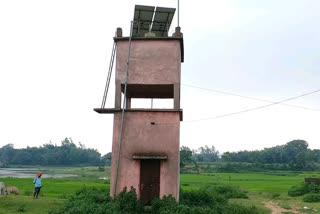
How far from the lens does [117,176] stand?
41.0ft

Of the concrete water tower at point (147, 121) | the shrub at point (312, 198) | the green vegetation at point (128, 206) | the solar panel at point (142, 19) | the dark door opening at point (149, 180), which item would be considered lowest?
the shrub at point (312, 198)

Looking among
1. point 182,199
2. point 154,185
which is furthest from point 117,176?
point 182,199

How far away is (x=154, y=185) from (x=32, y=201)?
20.3 feet

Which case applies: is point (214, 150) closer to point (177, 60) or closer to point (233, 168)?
point (233, 168)

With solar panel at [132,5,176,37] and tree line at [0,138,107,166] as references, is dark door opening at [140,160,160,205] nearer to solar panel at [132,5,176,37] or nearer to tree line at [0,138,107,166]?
solar panel at [132,5,176,37]

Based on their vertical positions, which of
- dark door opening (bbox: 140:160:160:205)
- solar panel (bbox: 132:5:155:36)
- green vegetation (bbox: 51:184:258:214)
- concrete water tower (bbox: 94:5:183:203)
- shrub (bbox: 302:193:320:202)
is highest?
solar panel (bbox: 132:5:155:36)

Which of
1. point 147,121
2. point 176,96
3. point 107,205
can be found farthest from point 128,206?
point 176,96

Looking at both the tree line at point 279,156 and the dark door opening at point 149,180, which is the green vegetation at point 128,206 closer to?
the dark door opening at point 149,180

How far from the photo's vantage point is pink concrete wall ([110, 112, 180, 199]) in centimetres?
1242

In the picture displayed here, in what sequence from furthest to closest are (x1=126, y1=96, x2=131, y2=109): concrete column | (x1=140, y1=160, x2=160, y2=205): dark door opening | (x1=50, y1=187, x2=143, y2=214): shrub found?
1. (x1=126, y1=96, x2=131, y2=109): concrete column
2. (x1=140, y1=160, x2=160, y2=205): dark door opening
3. (x1=50, y1=187, x2=143, y2=214): shrub

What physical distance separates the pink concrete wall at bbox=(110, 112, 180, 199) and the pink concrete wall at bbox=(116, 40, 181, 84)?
170 cm

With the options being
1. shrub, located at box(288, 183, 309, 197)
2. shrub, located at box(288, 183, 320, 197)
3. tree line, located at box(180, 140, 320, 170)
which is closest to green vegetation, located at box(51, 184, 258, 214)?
shrub, located at box(288, 183, 320, 197)

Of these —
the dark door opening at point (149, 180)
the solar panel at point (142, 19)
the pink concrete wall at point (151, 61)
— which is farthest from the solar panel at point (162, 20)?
the dark door opening at point (149, 180)

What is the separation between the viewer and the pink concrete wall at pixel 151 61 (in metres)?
13.3
